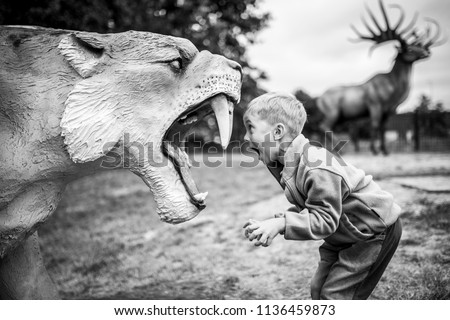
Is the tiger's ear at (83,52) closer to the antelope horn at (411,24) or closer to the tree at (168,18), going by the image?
the tree at (168,18)

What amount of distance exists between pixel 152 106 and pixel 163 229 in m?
3.03

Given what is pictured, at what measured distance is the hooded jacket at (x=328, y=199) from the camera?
5.31 feet

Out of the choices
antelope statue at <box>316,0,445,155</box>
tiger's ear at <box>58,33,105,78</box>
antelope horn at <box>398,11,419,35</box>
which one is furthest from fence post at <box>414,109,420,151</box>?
tiger's ear at <box>58,33,105,78</box>

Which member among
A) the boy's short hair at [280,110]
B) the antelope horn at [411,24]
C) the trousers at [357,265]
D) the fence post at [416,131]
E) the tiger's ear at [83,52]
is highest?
the antelope horn at [411,24]

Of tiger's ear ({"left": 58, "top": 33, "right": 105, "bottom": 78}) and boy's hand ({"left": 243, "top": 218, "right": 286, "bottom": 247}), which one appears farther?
tiger's ear ({"left": 58, "top": 33, "right": 105, "bottom": 78})

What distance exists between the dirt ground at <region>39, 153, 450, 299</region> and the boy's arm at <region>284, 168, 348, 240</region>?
1103 mm

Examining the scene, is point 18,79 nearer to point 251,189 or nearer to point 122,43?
point 122,43

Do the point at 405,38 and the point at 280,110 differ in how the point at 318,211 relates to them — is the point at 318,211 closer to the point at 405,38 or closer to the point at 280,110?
the point at 280,110

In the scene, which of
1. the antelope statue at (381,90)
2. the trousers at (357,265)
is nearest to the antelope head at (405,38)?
the antelope statue at (381,90)

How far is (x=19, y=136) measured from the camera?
5.91ft

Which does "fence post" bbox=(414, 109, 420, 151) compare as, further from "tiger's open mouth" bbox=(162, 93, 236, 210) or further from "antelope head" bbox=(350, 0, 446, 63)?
"tiger's open mouth" bbox=(162, 93, 236, 210)

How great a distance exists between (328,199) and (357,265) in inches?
16.6

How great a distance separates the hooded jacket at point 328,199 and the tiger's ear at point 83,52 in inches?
35.0

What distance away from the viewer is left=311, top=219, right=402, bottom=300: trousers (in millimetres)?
1859
